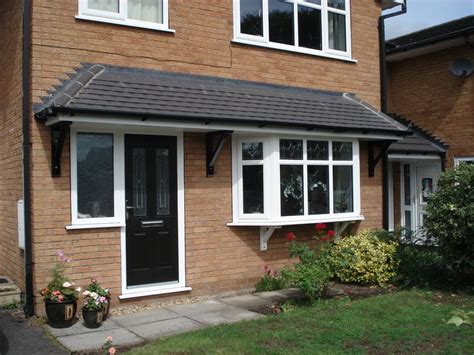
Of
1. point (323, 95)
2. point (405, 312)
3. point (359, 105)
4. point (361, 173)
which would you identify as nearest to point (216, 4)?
point (323, 95)

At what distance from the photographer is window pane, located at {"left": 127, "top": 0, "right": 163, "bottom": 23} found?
8117 millimetres

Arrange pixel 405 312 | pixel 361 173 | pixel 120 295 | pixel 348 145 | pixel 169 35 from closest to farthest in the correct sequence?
pixel 405 312
pixel 120 295
pixel 169 35
pixel 348 145
pixel 361 173

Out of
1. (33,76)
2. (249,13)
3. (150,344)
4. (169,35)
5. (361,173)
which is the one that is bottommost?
(150,344)

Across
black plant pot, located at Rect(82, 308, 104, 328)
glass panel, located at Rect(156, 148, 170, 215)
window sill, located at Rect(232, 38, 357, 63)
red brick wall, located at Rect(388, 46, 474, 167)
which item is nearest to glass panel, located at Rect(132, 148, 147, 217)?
glass panel, located at Rect(156, 148, 170, 215)

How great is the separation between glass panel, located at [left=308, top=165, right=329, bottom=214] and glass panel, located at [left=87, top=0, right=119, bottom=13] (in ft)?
13.2

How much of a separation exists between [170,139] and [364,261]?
12.9ft

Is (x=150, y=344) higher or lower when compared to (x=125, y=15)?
lower

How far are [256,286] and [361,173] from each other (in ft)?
10.6

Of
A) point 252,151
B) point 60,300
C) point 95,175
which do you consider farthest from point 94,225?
point 252,151

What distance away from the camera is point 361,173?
1055 centimetres

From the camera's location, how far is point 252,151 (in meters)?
8.88

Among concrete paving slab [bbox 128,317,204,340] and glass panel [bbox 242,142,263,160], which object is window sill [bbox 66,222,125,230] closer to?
concrete paving slab [bbox 128,317,204,340]

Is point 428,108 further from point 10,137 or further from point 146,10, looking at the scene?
point 10,137

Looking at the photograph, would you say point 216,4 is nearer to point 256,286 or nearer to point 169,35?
point 169,35
